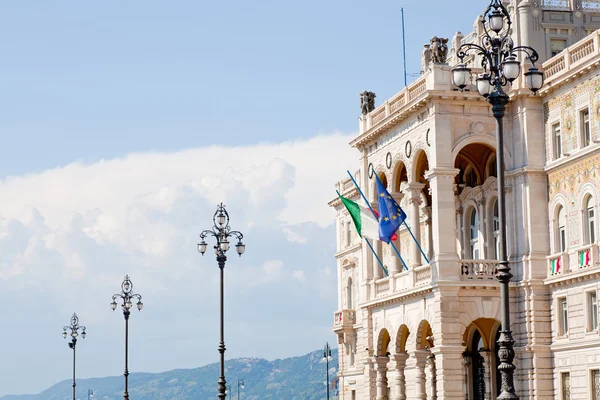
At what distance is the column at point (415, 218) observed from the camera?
6346cm

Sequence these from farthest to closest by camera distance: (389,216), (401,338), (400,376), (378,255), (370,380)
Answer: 1. (370,380)
2. (378,255)
3. (400,376)
4. (401,338)
5. (389,216)

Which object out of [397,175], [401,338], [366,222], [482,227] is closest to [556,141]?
[482,227]

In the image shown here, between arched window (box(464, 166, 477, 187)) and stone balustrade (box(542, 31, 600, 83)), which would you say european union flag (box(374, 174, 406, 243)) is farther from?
stone balustrade (box(542, 31, 600, 83))

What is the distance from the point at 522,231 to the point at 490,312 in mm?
3938

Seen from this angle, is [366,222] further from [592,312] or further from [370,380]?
[592,312]

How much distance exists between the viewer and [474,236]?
6662 centimetres

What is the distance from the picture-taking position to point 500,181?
113 feet

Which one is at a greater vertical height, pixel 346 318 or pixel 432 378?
pixel 346 318

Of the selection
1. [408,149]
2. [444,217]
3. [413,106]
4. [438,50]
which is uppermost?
[438,50]

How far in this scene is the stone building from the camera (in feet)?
185

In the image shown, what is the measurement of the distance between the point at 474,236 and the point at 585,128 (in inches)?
472

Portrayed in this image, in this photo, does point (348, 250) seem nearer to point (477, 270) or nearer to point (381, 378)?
point (381, 378)

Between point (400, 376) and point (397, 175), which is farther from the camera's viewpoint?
point (397, 175)

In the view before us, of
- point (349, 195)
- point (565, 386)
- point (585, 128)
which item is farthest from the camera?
point (349, 195)
